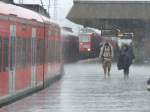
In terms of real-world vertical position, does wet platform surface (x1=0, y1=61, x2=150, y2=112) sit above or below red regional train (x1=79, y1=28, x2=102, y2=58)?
below

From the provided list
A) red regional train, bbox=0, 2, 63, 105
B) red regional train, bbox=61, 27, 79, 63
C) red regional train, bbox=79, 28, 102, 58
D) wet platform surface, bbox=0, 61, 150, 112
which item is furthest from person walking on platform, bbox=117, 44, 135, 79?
red regional train, bbox=79, 28, 102, 58

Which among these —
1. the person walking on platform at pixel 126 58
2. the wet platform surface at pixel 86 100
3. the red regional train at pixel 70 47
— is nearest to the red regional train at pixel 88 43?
the red regional train at pixel 70 47

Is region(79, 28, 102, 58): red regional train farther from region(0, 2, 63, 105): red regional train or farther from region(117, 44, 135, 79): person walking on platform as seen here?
region(0, 2, 63, 105): red regional train

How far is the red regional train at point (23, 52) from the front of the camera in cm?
1775

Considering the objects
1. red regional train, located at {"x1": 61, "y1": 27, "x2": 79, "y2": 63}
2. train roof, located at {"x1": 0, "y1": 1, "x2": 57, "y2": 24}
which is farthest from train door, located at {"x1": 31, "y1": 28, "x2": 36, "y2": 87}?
red regional train, located at {"x1": 61, "y1": 27, "x2": 79, "y2": 63}

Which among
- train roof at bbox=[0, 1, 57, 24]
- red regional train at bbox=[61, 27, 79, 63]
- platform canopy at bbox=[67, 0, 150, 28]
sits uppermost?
platform canopy at bbox=[67, 0, 150, 28]

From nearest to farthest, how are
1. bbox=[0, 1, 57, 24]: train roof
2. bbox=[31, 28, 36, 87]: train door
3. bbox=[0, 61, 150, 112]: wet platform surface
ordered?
1. bbox=[0, 61, 150, 112]: wet platform surface
2. bbox=[0, 1, 57, 24]: train roof
3. bbox=[31, 28, 36, 87]: train door

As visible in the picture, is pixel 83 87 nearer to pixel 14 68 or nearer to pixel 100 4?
pixel 14 68

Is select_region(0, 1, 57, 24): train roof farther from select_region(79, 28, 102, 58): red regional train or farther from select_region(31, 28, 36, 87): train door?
select_region(79, 28, 102, 58): red regional train

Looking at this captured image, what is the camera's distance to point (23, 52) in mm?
20609

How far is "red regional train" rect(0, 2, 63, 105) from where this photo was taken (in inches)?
699

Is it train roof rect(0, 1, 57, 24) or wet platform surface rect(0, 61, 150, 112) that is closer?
wet platform surface rect(0, 61, 150, 112)

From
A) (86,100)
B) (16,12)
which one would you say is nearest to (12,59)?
(16,12)

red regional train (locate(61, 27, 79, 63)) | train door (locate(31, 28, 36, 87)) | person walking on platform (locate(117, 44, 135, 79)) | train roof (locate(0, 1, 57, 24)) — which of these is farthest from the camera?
red regional train (locate(61, 27, 79, 63))
